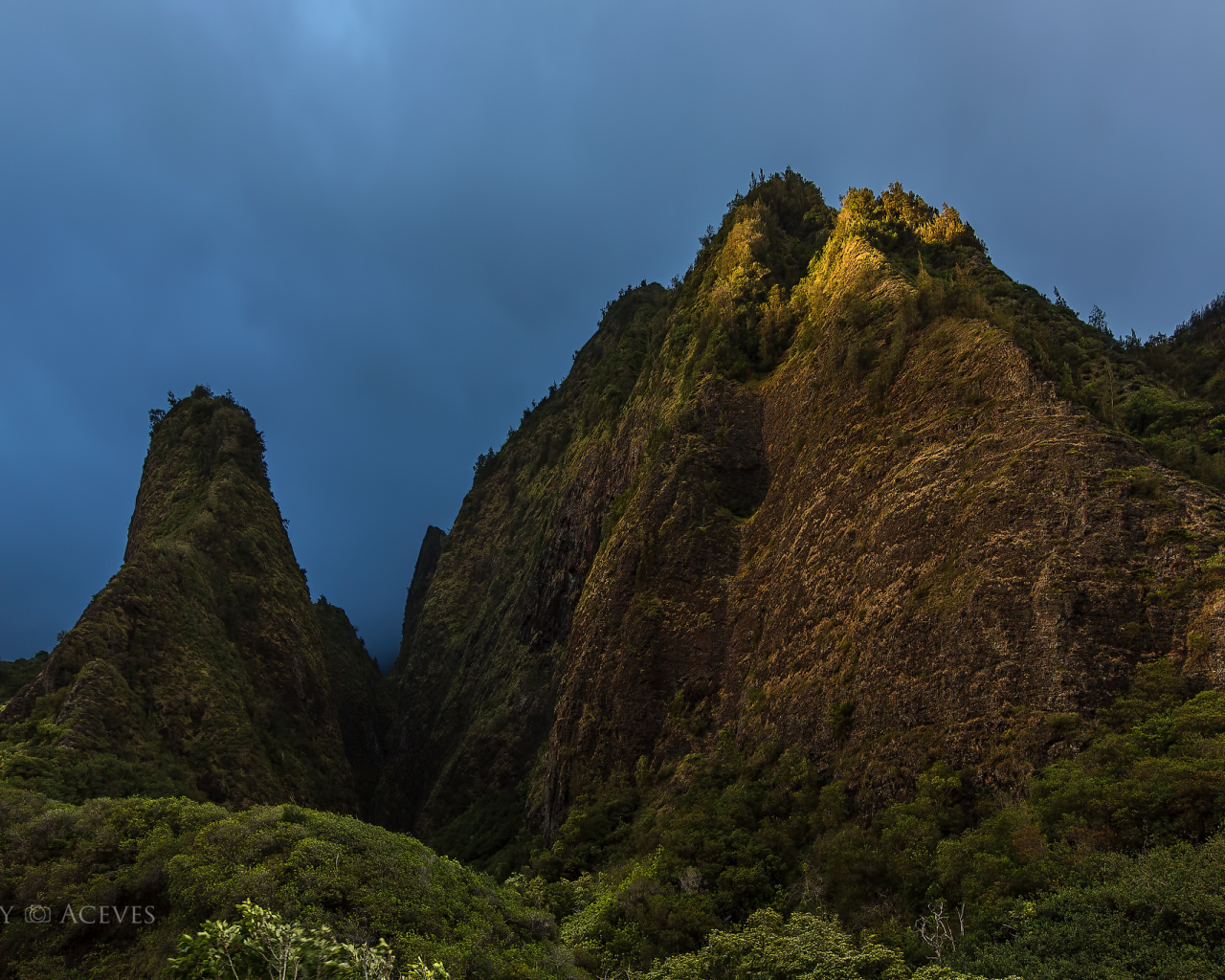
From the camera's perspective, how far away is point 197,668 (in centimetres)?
3809

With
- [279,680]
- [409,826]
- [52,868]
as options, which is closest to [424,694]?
[409,826]

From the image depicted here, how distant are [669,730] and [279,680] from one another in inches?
1258

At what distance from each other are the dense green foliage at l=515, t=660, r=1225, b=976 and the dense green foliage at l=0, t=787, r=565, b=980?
11.4 feet

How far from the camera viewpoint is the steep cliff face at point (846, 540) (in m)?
14.0

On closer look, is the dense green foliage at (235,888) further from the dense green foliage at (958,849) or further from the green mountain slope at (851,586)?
the green mountain slope at (851,586)

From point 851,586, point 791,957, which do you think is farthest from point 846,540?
point 791,957

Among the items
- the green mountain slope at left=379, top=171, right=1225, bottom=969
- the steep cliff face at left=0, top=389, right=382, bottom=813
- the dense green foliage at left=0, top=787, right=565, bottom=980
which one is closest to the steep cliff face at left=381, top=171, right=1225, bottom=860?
the green mountain slope at left=379, top=171, right=1225, bottom=969

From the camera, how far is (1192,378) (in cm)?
2294

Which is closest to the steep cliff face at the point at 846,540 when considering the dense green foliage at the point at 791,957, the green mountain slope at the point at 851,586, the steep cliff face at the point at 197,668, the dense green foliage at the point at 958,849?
the green mountain slope at the point at 851,586

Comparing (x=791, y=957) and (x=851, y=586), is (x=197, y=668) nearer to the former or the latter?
(x=851, y=586)

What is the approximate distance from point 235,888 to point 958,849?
1313cm

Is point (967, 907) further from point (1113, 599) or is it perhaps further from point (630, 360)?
point (630, 360)

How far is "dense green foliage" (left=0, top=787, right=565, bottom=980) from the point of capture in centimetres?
1252

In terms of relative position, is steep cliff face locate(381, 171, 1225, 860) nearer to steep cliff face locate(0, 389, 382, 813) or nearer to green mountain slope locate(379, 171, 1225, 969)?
green mountain slope locate(379, 171, 1225, 969)
